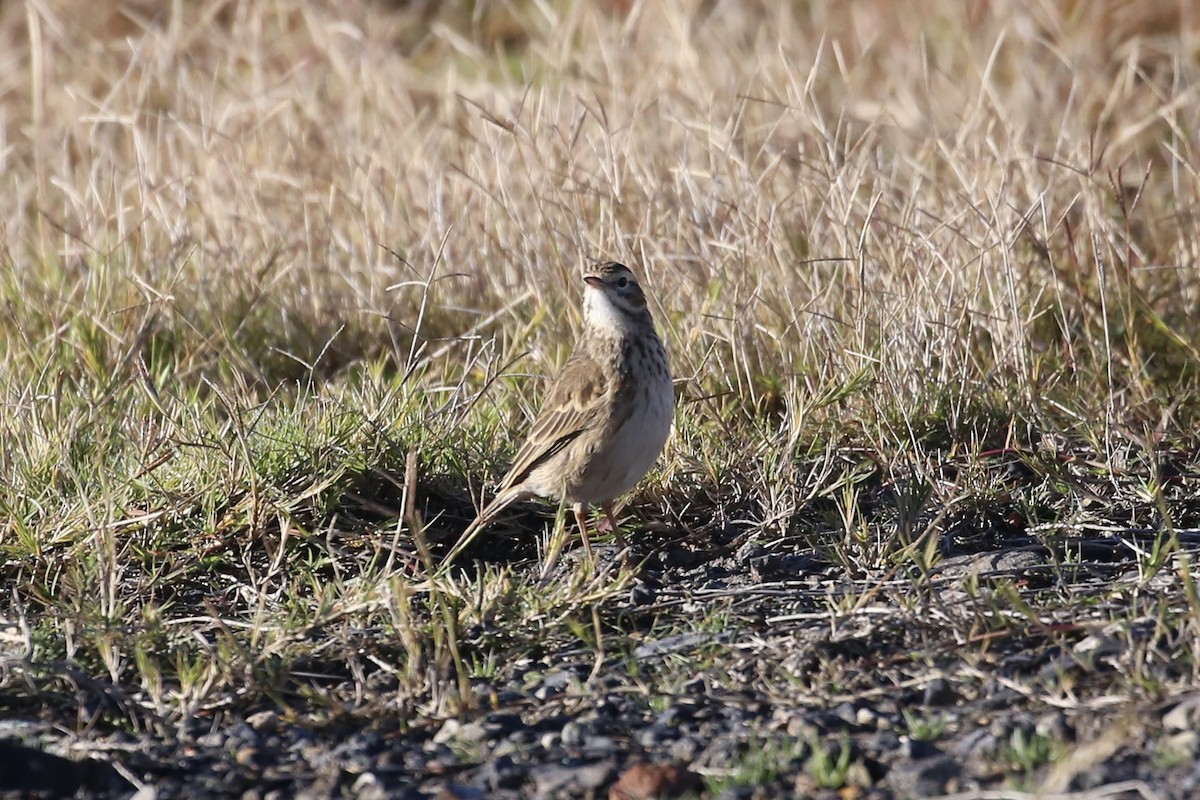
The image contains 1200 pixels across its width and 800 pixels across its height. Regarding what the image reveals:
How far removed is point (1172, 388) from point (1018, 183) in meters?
1.16

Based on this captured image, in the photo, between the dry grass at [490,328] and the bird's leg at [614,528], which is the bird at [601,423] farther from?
the dry grass at [490,328]

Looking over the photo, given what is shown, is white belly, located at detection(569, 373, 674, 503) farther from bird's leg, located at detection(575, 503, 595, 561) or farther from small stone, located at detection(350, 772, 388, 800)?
small stone, located at detection(350, 772, 388, 800)

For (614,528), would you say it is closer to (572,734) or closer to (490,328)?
(572,734)

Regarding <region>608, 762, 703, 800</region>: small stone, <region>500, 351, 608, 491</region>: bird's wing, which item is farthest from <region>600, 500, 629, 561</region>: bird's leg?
<region>608, 762, 703, 800</region>: small stone

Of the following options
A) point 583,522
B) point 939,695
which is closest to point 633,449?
point 583,522

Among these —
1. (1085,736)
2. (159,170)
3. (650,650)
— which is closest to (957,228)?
(650,650)

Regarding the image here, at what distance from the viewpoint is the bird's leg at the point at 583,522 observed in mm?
4632

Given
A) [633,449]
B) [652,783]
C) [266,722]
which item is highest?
[633,449]

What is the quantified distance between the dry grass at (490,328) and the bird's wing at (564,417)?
29 cm

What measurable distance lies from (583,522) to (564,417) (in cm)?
36

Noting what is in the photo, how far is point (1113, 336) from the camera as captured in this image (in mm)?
5773

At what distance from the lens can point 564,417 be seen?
15.8 ft

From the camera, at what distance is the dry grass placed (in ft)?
14.6

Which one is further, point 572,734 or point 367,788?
point 572,734
